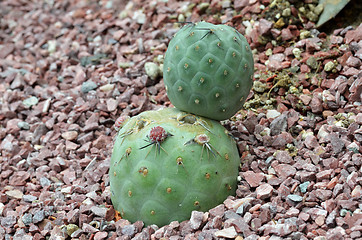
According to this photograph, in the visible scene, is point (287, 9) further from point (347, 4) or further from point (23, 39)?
point (23, 39)

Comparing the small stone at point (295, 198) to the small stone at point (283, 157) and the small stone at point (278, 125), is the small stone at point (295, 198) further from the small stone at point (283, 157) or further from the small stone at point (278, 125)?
the small stone at point (278, 125)

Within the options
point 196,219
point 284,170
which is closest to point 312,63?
point 284,170

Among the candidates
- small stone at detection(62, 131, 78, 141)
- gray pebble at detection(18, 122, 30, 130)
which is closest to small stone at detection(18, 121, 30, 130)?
gray pebble at detection(18, 122, 30, 130)

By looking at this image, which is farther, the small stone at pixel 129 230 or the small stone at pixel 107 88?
the small stone at pixel 107 88

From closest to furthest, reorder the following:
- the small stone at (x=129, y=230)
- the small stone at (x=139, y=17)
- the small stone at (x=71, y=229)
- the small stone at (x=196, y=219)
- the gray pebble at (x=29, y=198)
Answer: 1. the small stone at (x=196, y=219)
2. the small stone at (x=129, y=230)
3. the small stone at (x=71, y=229)
4. the gray pebble at (x=29, y=198)
5. the small stone at (x=139, y=17)

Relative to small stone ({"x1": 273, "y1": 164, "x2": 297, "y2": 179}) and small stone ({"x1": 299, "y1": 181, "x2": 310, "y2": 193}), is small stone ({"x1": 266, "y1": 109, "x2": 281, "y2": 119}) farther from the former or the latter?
small stone ({"x1": 299, "y1": 181, "x2": 310, "y2": 193})

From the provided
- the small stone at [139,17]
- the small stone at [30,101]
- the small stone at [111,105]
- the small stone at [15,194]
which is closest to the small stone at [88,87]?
the small stone at [111,105]
